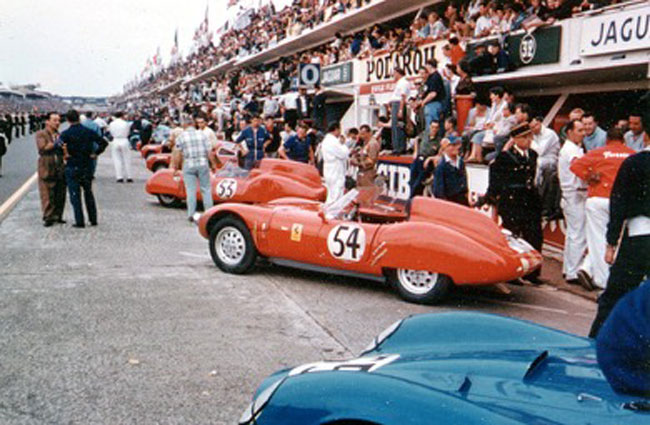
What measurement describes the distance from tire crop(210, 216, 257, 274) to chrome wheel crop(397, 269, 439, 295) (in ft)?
5.58

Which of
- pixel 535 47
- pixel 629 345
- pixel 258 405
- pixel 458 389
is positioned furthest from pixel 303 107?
pixel 629 345

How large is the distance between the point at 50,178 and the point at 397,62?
9562 millimetres

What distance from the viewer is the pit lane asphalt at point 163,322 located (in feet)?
11.8

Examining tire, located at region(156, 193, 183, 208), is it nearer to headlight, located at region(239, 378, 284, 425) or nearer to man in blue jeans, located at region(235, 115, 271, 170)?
man in blue jeans, located at region(235, 115, 271, 170)

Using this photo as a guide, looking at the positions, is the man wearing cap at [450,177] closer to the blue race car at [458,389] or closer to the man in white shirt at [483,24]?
the blue race car at [458,389]

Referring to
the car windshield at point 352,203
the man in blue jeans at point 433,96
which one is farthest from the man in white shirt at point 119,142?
the car windshield at point 352,203

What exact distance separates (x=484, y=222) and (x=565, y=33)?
596 centimetres

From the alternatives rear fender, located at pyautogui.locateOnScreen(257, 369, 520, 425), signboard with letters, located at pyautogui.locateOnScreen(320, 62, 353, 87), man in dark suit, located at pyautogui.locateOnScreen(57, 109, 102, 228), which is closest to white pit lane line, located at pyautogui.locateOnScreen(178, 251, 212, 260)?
man in dark suit, located at pyautogui.locateOnScreen(57, 109, 102, 228)

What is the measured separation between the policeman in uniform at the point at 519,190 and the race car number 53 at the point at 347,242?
1935 millimetres

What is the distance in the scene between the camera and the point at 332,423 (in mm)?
2145

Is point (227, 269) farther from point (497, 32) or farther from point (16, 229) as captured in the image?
point (497, 32)

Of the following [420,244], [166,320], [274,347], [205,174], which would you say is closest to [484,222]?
[420,244]

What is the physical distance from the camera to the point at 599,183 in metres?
6.45

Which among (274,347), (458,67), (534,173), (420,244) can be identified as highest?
(458,67)
